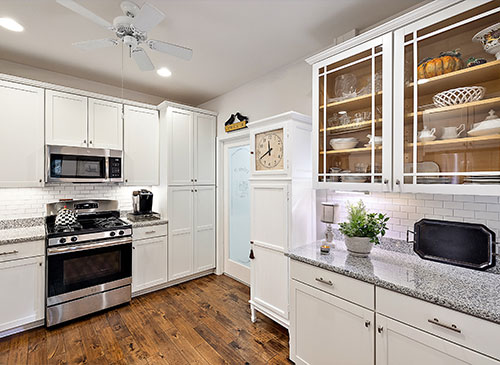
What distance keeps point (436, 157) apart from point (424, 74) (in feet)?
1.80

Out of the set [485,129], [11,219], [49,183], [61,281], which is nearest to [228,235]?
[61,281]

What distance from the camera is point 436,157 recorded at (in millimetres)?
1550

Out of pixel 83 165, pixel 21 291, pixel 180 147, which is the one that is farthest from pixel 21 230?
pixel 180 147

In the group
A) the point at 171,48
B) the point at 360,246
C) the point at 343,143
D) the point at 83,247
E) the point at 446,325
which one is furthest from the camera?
the point at 83,247

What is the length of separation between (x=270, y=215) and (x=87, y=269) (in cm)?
211

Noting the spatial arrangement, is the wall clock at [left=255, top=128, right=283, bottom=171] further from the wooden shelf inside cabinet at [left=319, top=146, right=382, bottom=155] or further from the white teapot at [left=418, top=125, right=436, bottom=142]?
the white teapot at [left=418, top=125, right=436, bottom=142]

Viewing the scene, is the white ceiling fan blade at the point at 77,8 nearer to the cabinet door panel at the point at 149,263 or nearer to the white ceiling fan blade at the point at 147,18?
the white ceiling fan blade at the point at 147,18

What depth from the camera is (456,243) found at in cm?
166

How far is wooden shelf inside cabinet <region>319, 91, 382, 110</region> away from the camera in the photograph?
1880 millimetres

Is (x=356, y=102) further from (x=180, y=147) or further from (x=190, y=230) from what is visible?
(x=190, y=230)

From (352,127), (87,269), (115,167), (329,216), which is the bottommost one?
(87,269)

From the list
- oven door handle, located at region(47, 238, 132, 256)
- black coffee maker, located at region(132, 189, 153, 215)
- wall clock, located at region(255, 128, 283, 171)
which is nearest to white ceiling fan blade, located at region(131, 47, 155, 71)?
wall clock, located at region(255, 128, 283, 171)

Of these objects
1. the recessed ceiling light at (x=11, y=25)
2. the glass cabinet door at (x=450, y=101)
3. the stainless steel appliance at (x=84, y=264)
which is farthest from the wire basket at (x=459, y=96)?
the recessed ceiling light at (x=11, y=25)

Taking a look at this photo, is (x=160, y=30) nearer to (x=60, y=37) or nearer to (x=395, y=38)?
(x=60, y=37)
